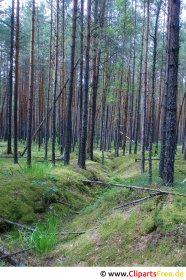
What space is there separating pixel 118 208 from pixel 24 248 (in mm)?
1995

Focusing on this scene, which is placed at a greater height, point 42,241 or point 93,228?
point 93,228

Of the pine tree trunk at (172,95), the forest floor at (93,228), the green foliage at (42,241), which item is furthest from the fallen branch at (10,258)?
the pine tree trunk at (172,95)

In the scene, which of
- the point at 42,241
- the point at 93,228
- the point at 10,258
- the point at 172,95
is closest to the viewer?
the point at 10,258

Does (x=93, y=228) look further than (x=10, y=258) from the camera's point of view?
Yes

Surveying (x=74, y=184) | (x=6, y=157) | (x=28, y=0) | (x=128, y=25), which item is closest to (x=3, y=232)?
(x=74, y=184)

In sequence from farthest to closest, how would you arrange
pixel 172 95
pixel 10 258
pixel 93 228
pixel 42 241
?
pixel 172 95, pixel 93 228, pixel 42 241, pixel 10 258

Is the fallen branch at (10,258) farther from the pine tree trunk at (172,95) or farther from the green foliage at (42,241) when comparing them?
the pine tree trunk at (172,95)

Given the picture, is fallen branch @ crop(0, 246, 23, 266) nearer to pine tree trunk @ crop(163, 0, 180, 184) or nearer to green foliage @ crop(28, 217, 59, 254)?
green foliage @ crop(28, 217, 59, 254)

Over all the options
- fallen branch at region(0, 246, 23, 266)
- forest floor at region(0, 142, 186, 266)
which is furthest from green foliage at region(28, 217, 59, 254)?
fallen branch at region(0, 246, 23, 266)

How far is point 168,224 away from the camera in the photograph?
510 centimetres

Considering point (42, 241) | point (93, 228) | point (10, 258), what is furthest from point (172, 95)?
point (10, 258)

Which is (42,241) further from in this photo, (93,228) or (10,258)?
(93,228)

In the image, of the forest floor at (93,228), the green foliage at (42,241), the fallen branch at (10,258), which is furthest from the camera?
the green foliage at (42,241)

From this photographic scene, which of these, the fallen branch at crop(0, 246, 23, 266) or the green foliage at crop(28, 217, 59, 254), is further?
the green foliage at crop(28, 217, 59, 254)
